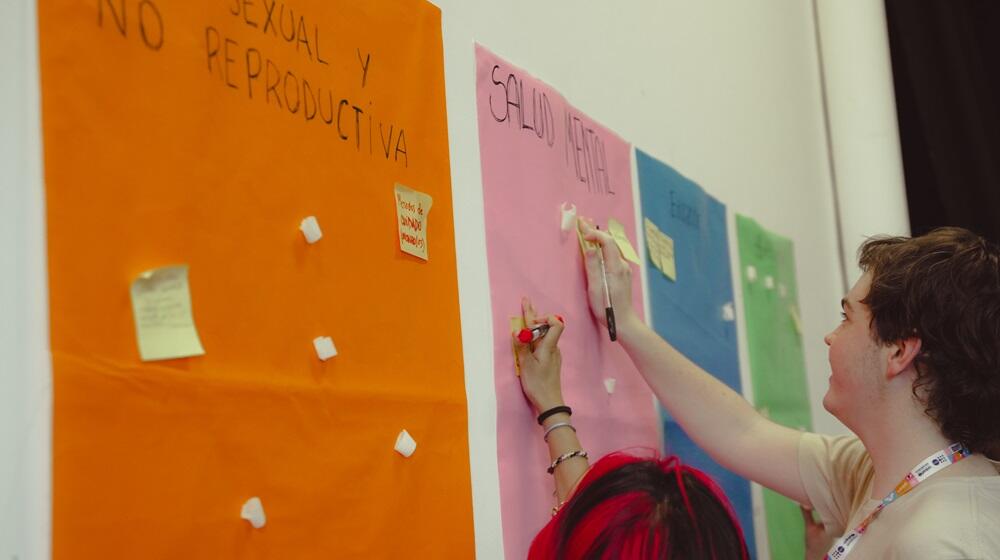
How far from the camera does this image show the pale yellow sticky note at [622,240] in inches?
61.6

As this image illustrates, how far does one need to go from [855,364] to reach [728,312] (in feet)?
1.97

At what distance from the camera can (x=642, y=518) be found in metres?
0.84

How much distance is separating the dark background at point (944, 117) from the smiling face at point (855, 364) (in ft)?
6.22

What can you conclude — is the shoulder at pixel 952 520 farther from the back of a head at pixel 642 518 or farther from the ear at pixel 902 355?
the back of a head at pixel 642 518

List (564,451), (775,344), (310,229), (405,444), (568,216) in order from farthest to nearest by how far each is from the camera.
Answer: (775,344)
(568,216)
(564,451)
(405,444)
(310,229)

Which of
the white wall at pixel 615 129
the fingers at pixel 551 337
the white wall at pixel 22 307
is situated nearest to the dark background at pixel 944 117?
the white wall at pixel 615 129

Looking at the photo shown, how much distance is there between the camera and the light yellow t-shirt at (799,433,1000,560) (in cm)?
118

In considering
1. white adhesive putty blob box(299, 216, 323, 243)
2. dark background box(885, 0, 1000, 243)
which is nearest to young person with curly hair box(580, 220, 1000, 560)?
white adhesive putty blob box(299, 216, 323, 243)

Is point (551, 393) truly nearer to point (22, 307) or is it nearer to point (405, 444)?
point (405, 444)

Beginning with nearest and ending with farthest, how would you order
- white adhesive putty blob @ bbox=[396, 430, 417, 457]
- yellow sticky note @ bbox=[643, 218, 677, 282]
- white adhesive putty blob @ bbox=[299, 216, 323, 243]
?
white adhesive putty blob @ bbox=[299, 216, 323, 243] → white adhesive putty blob @ bbox=[396, 430, 417, 457] → yellow sticky note @ bbox=[643, 218, 677, 282]

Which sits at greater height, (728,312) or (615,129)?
(615,129)

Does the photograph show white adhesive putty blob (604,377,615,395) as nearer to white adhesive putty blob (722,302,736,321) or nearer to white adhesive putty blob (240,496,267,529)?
white adhesive putty blob (722,302,736,321)

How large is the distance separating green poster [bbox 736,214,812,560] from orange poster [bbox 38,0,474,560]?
1087mm

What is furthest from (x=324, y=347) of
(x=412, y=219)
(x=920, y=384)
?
(x=920, y=384)
